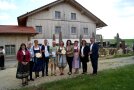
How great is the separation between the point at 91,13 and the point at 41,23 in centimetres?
717

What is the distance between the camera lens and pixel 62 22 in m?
39.6

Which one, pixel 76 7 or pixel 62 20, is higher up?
pixel 76 7

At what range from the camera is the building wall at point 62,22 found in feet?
123

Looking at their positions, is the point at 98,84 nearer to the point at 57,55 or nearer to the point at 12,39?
the point at 57,55

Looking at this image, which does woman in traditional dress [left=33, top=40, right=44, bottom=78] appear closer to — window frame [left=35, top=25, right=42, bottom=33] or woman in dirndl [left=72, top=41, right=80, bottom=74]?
woman in dirndl [left=72, top=41, right=80, bottom=74]

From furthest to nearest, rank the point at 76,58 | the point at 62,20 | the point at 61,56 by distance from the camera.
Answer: the point at 62,20 < the point at 76,58 < the point at 61,56

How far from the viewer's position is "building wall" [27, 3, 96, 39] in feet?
123

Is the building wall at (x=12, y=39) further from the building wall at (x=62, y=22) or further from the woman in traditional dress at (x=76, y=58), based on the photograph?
the woman in traditional dress at (x=76, y=58)

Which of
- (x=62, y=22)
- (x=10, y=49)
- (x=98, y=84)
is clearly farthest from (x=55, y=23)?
(x=98, y=84)

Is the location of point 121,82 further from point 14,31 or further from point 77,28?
point 77,28

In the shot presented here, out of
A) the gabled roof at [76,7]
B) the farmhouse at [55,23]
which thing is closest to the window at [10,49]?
the farmhouse at [55,23]

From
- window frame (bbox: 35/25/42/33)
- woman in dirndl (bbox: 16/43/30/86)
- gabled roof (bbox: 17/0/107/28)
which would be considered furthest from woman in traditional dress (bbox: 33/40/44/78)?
window frame (bbox: 35/25/42/33)

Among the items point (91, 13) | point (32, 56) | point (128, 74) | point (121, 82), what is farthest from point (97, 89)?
point (91, 13)

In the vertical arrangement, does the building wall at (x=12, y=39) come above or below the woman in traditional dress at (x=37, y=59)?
above
